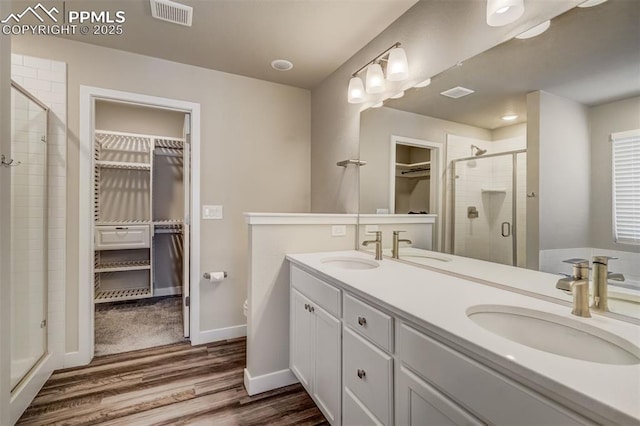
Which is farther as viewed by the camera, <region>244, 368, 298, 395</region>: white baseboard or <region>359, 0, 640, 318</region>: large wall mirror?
<region>244, 368, 298, 395</region>: white baseboard

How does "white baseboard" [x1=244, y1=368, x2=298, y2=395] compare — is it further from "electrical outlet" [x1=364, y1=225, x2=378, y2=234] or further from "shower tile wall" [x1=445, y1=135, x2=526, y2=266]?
"shower tile wall" [x1=445, y1=135, x2=526, y2=266]

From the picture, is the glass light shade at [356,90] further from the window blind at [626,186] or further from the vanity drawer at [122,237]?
the vanity drawer at [122,237]

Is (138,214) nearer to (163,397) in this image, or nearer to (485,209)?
(163,397)

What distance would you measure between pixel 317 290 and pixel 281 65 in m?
2.00

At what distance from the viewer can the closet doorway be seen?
3447 mm

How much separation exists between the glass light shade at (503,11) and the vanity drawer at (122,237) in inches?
155

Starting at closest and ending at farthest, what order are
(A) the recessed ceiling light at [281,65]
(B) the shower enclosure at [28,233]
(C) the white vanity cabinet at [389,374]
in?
(C) the white vanity cabinet at [389,374] < (B) the shower enclosure at [28,233] < (A) the recessed ceiling light at [281,65]

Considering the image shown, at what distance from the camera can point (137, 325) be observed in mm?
2939

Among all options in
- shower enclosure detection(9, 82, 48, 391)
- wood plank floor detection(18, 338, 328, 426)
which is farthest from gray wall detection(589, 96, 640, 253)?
shower enclosure detection(9, 82, 48, 391)

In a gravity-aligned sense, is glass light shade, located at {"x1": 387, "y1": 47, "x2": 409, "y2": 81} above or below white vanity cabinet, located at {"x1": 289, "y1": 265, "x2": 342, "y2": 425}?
above

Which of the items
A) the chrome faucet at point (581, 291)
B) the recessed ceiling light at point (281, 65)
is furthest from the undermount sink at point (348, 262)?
the recessed ceiling light at point (281, 65)

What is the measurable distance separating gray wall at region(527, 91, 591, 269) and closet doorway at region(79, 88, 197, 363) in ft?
10.3

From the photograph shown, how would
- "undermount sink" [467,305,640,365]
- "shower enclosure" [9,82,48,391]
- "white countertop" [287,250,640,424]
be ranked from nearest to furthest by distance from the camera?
"white countertop" [287,250,640,424], "undermount sink" [467,305,640,365], "shower enclosure" [9,82,48,391]

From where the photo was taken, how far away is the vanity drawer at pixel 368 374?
1071mm
